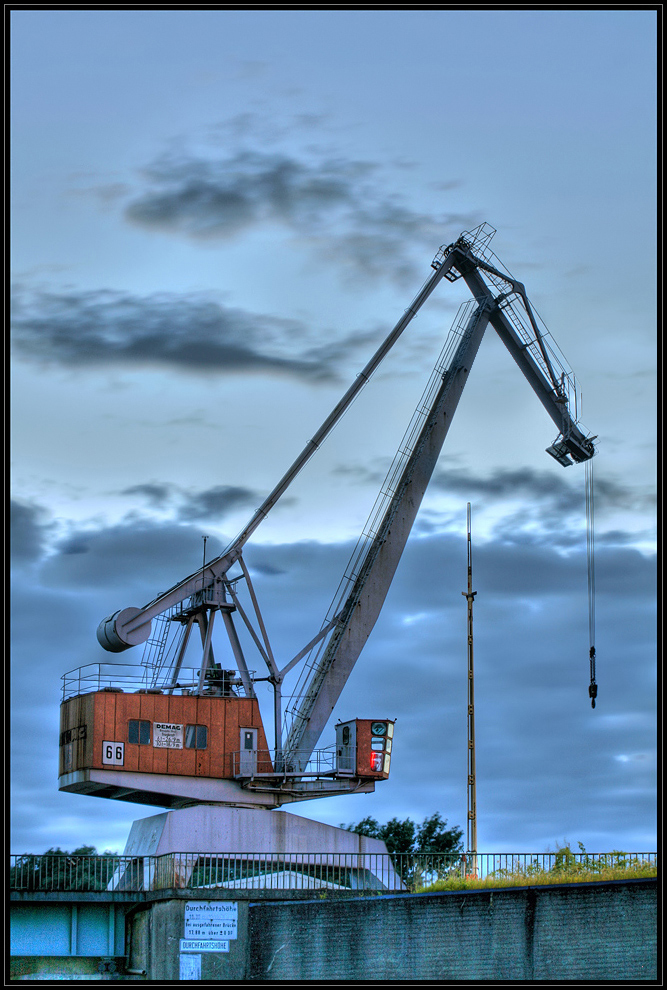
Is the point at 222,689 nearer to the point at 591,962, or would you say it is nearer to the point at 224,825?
the point at 224,825

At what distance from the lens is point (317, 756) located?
37.8 meters

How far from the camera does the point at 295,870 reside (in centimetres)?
Result: 3525

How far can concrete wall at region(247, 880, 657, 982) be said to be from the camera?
958 inches

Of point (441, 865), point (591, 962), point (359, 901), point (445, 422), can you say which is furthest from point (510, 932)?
point (445, 422)

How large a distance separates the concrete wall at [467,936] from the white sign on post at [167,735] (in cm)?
618

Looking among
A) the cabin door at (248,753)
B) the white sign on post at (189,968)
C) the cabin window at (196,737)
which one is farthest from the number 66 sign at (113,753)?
the white sign on post at (189,968)

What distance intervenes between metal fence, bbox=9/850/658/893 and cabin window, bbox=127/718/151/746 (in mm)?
3231

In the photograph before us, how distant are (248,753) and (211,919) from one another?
6042 millimetres

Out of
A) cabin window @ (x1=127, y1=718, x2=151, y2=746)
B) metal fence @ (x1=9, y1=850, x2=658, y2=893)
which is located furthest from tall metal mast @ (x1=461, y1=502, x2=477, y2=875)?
cabin window @ (x1=127, y1=718, x2=151, y2=746)

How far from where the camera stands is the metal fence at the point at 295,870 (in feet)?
97.7

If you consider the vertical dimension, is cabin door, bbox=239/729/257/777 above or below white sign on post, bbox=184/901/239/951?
above

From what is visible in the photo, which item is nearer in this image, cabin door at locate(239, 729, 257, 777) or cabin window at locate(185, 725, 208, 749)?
cabin window at locate(185, 725, 208, 749)

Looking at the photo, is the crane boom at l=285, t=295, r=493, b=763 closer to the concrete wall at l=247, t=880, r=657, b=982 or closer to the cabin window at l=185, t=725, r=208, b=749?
the cabin window at l=185, t=725, r=208, b=749

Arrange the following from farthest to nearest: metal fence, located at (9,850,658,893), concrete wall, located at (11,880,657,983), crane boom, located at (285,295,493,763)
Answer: crane boom, located at (285,295,493,763), metal fence, located at (9,850,658,893), concrete wall, located at (11,880,657,983)
